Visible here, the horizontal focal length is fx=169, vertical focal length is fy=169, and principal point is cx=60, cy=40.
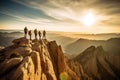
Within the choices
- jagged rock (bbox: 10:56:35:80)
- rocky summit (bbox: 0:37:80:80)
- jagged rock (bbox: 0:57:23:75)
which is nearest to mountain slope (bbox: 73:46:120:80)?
rocky summit (bbox: 0:37:80:80)

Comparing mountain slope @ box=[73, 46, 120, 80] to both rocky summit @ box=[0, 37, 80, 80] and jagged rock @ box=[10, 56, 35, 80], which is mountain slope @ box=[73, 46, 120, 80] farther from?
jagged rock @ box=[10, 56, 35, 80]

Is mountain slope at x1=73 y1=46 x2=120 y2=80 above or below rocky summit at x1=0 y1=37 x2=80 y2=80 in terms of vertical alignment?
below

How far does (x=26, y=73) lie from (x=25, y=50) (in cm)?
1409

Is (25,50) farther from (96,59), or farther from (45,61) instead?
(96,59)

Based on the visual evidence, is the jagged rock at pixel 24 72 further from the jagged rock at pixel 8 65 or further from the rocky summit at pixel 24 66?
the jagged rock at pixel 8 65

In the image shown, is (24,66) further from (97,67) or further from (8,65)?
(97,67)

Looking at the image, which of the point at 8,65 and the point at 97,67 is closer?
the point at 8,65

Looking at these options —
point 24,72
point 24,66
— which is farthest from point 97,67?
point 24,72

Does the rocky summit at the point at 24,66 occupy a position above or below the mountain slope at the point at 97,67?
above

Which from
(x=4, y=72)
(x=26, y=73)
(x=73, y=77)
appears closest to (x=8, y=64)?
(x=4, y=72)

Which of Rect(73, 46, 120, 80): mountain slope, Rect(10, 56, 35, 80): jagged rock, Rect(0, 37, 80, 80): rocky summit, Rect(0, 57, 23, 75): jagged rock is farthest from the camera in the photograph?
Rect(73, 46, 120, 80): mountain slope

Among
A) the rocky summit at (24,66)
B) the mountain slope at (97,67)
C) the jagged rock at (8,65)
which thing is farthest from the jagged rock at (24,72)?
the mountain slope at (97,67)

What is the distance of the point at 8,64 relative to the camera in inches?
1673

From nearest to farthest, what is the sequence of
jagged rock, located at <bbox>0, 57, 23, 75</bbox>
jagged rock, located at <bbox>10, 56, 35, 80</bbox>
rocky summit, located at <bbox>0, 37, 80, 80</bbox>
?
jagged rock, located at <bbox>10, 56, 35, 80</bbox>
rocky summit, located at <bbox>0, 37, 80, 80</bbox>
jagged rock, located at <bbox>0, 57, 23, 75</bbox>
